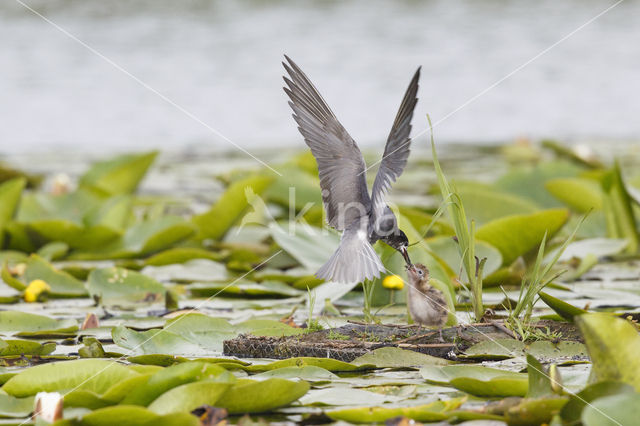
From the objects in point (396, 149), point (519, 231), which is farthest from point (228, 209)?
point (396, 149)

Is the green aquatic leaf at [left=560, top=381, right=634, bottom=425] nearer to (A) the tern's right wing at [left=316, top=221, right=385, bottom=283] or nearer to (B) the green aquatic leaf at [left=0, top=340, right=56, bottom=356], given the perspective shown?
(A) the tern's right wing at [left=316, top=221, right=385, bottom=283]

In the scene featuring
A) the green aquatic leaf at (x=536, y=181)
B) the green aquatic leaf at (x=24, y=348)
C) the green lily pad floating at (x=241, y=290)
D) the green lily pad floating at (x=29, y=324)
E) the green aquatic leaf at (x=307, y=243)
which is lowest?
the green aquatic leaf at (x=24, y=348)

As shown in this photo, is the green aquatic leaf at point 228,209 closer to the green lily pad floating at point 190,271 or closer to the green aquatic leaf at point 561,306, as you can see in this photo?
the green lily pad floating at point 190,271

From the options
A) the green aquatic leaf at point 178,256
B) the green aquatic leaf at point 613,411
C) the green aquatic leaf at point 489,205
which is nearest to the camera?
the green aquatic leaf at point 613,411

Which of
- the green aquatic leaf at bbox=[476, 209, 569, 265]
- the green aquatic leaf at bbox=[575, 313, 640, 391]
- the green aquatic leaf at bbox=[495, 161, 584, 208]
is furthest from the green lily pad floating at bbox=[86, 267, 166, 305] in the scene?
the green aquatic leaf at bbox=[495, 161, 584, 208]

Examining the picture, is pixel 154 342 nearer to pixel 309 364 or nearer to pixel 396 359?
pixel 309 364

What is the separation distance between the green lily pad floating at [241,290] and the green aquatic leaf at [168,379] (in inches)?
58.7

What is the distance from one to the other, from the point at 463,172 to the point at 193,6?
11.1m

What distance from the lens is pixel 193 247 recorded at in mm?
5062

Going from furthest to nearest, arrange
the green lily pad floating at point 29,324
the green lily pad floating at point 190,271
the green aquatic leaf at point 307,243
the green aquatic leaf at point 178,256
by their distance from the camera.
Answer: the green aquatic leaf at point 178,256 → the green lily pad floating at point 190,271 → the green aquatic leaf at point 307,243 → the green lily pad floating at point 29,324

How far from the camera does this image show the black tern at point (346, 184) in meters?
2.73

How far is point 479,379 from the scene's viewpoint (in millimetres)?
2430

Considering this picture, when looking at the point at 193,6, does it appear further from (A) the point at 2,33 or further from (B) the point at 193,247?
(B) the point at 193,247

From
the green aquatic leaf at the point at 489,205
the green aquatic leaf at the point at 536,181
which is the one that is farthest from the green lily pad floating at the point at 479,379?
the green aquatic leaf at the point at 536,181
